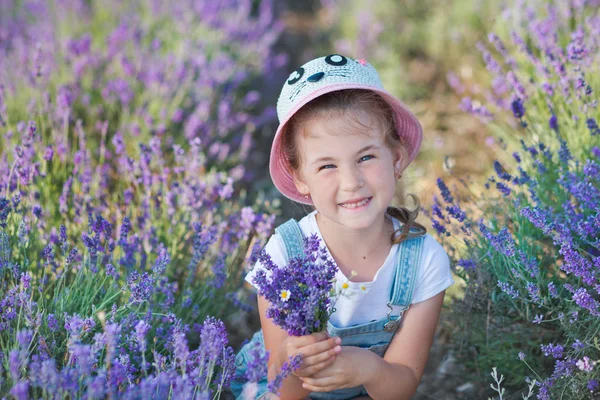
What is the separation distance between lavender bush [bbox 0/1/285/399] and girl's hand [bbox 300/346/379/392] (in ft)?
0.83

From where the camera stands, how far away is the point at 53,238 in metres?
2.46

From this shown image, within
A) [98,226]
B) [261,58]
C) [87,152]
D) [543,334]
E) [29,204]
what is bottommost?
[543,334]

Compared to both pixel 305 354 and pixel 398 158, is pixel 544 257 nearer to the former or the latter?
pixel 398 158

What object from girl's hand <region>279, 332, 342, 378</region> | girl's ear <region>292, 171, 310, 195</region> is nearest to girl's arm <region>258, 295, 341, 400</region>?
girl's hand <region>279, 332, 342, 378</region>

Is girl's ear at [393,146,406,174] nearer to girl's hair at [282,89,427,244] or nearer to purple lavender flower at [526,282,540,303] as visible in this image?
girl's hair at [282,89,427,244]

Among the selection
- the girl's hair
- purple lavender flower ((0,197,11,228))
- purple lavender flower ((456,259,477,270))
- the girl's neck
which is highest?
the girl's hair

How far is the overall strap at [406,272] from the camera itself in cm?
214

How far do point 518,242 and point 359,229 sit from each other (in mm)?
601

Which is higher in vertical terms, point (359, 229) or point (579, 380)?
point (359, 229)

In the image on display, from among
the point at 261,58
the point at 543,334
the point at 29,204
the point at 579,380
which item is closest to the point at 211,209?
the point at 29,204

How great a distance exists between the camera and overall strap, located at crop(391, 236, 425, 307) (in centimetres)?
214

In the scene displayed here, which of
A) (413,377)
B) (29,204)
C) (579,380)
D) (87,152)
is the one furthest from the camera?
(87,152)

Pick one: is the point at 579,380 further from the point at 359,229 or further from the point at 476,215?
the point at 476,215

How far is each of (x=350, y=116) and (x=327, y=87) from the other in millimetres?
123
